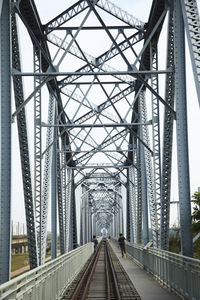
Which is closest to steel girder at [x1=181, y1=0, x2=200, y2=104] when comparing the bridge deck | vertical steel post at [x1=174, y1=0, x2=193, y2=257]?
vertical steel post at [x1=174, y1=0, x2=193, y2=257]

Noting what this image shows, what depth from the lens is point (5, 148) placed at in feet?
35.8

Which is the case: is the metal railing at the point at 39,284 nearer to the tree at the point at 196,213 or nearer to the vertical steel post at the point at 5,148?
the vertical steel post at the point at 5,148

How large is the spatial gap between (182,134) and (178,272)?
3254 mm

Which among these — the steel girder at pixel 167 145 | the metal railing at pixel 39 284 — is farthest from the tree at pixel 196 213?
the steel girder at pixel 167 145

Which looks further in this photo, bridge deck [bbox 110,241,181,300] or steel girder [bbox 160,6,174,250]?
steel girder [bbox 160,6,174,250]

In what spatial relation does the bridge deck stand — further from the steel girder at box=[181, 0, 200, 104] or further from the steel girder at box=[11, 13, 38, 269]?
the steel girder at box=[181, 0, 200, 104]

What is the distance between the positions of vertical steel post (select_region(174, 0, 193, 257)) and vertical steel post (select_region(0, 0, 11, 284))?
13.1 ft

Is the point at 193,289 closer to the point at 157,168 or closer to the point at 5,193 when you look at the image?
the point at 5,193

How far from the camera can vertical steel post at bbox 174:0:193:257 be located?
1063 cm

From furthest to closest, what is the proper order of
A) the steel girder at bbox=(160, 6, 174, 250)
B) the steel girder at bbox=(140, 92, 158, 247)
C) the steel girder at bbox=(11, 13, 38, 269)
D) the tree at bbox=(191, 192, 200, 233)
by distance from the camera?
the steel girder at bbox=(140, 92, 158, 247)
the steel girder at bbox=(160, 6, 174, 250)
the steel girder at bbox=(11, 13, 38, 269)
the tree at bbox=(191, 192, 200, 233)

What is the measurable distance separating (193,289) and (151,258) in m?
6.87

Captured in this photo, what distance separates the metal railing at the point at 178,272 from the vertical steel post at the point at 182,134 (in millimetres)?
598

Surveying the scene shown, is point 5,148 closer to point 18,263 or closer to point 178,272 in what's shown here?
point 178,272

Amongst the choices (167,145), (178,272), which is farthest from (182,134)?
(178,272)
